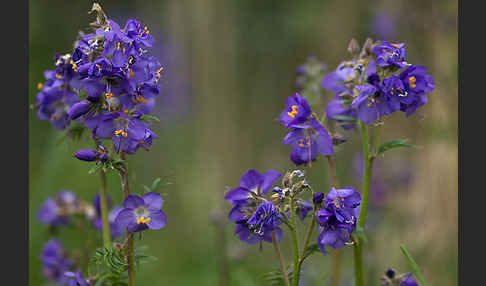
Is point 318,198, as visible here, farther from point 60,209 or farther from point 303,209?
point 60,209

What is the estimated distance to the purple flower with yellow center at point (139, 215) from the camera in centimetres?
246

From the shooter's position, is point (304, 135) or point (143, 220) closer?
point (143, 220)

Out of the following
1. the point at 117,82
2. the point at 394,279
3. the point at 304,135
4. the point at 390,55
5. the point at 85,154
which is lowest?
the point at 394,279

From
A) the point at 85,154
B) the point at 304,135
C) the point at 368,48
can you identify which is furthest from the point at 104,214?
the point at 368,48

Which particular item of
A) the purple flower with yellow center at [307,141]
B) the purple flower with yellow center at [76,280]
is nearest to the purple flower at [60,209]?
the purple flower with yellow center at [76,280]

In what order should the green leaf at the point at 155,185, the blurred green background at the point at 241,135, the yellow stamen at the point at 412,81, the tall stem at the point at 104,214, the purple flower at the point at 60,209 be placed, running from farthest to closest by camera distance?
the blurred green background at the point at 241,135
the purple flower at the point at 60,209
the tall stem at the point at 104,214
the yellow stamen at the point at 412,81
the green leaf at the point at 155,185

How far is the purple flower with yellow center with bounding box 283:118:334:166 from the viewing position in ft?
8.51

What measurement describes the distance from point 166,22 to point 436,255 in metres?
6.78

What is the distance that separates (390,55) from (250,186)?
92 centimetres

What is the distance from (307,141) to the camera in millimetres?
2588

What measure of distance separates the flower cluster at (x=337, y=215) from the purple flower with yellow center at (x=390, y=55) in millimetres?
659

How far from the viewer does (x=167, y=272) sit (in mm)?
5672

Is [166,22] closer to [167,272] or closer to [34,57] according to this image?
[34,57]

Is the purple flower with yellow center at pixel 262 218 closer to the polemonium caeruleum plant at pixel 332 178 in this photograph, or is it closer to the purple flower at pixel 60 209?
the polemonium caeruleum plant at pixel 332 178
